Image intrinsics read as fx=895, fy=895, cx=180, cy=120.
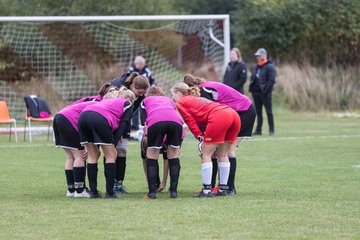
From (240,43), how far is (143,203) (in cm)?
2467

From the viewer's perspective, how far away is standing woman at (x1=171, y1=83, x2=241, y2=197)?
35.8ft

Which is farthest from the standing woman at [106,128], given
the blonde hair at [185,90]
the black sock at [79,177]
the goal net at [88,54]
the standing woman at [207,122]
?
the goal net at [88,54]

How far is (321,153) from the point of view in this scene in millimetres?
16984

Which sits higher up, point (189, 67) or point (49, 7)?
point (49, 7)

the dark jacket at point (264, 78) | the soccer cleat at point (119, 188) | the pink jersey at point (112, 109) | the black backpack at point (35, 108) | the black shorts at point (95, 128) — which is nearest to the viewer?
the black shorts at point (95, 128)

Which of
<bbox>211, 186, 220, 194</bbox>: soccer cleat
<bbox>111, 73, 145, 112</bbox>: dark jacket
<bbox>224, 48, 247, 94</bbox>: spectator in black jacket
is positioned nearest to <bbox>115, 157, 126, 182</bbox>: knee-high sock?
<bbox>111, 73, 145, 112</bbox>: dark jacket

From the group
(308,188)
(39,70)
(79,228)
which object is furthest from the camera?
(39,70)

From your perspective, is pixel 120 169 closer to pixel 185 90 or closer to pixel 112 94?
pixel 112 94

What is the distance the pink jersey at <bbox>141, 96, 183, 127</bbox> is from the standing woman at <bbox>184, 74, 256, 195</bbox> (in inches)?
17.5

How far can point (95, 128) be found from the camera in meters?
10.7

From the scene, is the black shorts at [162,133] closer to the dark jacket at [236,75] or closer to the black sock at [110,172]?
the black sock at [110,172]

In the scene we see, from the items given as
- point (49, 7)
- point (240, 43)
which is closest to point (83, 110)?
point (49, 7)

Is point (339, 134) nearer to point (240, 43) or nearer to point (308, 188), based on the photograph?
point (308, 188)

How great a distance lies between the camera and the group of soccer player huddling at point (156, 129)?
10.8 meters
